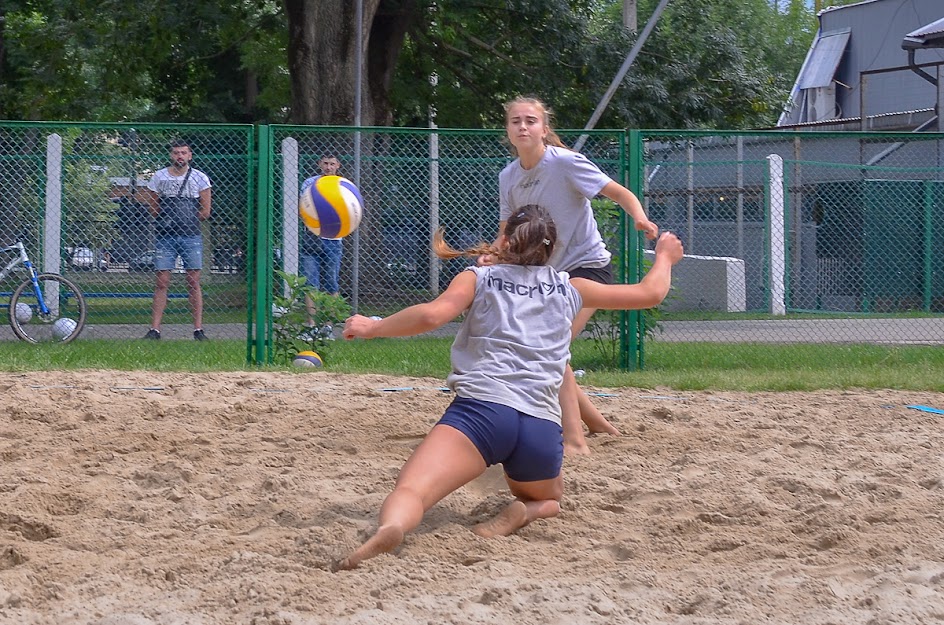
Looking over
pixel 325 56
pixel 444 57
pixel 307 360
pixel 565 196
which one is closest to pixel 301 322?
pixel 307 360

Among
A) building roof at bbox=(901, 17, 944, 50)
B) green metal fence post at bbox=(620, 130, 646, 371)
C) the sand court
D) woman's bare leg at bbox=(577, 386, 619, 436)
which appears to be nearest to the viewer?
the sand court

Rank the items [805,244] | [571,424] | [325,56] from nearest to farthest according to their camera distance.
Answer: [571,424], [325,56], [805,244]

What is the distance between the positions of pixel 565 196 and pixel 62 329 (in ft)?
23.9

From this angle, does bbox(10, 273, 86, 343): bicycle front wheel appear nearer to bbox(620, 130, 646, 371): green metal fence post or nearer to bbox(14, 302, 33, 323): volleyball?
bbox(14, 302, 33, 323): volleyball

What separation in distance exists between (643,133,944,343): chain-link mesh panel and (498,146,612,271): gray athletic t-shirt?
224 inches

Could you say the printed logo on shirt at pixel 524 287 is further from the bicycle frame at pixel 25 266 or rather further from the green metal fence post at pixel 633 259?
the bicycle frame at pixel 25 266

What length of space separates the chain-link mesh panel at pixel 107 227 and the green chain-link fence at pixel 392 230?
0.02 meters

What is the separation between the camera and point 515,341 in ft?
13.8

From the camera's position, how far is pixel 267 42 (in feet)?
65.5

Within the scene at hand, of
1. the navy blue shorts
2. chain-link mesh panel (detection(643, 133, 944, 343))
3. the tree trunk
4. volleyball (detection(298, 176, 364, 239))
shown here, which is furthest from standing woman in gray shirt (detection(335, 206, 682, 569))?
the tree trunk

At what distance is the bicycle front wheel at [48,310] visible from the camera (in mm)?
11281

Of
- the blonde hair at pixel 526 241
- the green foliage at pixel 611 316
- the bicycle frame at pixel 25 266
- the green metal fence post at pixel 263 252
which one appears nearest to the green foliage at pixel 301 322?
the green metal fence post at pixel 263 252

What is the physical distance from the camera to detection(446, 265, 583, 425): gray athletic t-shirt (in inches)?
163

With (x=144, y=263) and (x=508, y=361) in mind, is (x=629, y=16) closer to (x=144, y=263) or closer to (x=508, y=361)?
(x=144, y=263)
